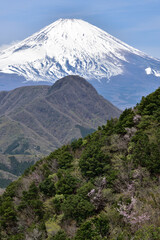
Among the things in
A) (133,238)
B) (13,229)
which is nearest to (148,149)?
(133,238)

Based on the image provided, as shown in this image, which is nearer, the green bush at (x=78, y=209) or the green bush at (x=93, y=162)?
the green bush at (x=78, y=209)

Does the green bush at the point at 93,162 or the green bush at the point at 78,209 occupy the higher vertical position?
the green bush at the point at 93,162

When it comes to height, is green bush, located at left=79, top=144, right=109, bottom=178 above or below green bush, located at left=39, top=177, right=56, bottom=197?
above

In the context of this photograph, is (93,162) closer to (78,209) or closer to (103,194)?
(103,194)

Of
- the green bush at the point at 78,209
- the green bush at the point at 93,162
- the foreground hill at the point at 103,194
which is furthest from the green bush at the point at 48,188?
the green bush at the point at 78,209

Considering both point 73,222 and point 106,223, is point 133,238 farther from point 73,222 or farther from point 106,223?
point 73,222

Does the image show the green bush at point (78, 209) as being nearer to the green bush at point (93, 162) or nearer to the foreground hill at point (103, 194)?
the foreground hill at point (103, 194)

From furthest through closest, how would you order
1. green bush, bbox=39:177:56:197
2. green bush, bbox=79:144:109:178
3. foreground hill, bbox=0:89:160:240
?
green bush, bbox=39:177:56:197
green bush, bbox=79:144:109:178
foreground hill, bbox=0:89:160:240

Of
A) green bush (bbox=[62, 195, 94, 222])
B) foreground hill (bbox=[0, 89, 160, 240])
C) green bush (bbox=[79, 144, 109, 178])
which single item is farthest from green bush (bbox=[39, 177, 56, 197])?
green bush (bbox=[62, 195, 94, 222])

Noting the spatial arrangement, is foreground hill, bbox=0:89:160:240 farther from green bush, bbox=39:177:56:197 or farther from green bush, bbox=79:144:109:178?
green bush, bbox=39:177:56:197
